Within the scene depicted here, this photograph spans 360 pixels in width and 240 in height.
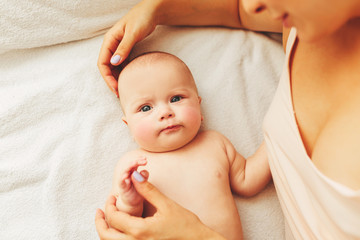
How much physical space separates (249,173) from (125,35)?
610mm

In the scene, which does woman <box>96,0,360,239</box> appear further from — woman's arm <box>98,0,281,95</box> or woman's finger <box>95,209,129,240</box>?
woman's arm <box>98,0,281,95</box>

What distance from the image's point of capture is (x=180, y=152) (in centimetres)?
115

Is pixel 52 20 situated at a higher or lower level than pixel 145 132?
higher

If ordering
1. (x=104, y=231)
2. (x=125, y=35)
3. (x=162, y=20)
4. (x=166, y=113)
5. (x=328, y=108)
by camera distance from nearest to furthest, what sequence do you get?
(x=328, y=108) < (x=104, y=231) < (x=166, y=113) < (x=125, y=35) < (x=162, y=20)

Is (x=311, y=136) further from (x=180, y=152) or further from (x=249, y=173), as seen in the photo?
(x=180, y=152)

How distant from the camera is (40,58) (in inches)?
51.9

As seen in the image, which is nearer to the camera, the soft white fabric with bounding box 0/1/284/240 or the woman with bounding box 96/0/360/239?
the woman with bounding box 96/0/360/239

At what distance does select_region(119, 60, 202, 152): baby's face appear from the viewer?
1.09 m

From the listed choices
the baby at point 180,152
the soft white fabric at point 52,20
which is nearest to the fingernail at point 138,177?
the baby at point 180,152

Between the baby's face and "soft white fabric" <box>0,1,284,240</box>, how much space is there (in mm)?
130

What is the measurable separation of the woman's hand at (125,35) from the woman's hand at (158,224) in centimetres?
45

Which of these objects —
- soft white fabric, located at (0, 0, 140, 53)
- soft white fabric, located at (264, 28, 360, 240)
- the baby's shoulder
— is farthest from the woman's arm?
soft white fabric, located at (264, 28, 360, 240)

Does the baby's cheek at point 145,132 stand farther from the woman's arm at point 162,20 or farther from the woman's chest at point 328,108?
the woman's chest at point 328,108

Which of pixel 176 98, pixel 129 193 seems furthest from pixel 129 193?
pixel 176 98
